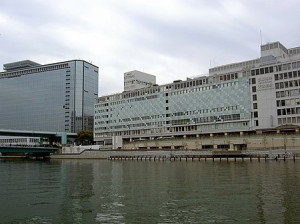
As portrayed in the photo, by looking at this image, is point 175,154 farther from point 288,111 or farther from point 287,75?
point 287,75

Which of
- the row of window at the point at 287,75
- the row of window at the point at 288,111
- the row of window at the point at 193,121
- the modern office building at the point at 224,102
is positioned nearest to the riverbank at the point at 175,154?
the modern office building at the point at 224,102

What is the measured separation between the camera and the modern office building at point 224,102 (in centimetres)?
14053

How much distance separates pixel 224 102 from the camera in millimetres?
157625

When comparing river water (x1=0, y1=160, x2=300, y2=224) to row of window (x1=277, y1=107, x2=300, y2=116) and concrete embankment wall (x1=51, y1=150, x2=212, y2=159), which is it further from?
row of window (x1=277, y1=107, x2=300, y2=116)

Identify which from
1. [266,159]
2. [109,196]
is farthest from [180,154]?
[109,196]

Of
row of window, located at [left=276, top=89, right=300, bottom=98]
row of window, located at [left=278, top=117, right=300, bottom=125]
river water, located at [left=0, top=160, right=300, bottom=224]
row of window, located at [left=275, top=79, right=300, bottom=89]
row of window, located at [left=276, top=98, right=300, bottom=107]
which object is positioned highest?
row of window, located at [left=275, top=79, right=300, bottom=89]

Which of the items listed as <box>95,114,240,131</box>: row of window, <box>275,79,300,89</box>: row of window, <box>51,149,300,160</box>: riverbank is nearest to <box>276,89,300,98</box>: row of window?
<box>275,79,300,89</box>: row of window

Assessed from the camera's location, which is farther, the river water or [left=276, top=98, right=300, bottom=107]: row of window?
[left=276, top=98, right=300, bottom=107]: row of window

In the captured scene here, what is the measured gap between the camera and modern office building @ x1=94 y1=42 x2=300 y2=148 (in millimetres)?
140525

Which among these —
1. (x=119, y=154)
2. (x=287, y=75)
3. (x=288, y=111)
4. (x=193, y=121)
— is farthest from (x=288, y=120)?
(x=119, y=154)

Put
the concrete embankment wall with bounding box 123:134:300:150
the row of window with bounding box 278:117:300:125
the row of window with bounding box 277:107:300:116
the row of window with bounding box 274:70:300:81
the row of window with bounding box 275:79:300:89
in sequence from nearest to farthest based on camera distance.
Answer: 1. the concrete embankment wall with bounding box 123:134:300:150
2. the row of window with bounding box 278:117:300:125
3. the row of window with bounding box 277:107:300:116
4. the row of window with bounding box 275:79:300:89
5. the row of window with bounding box 274:70:300:81

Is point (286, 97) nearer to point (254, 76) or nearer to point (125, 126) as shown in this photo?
point (254, 76)

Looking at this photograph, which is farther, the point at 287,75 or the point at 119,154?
the point at 119,154

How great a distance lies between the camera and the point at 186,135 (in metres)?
170
